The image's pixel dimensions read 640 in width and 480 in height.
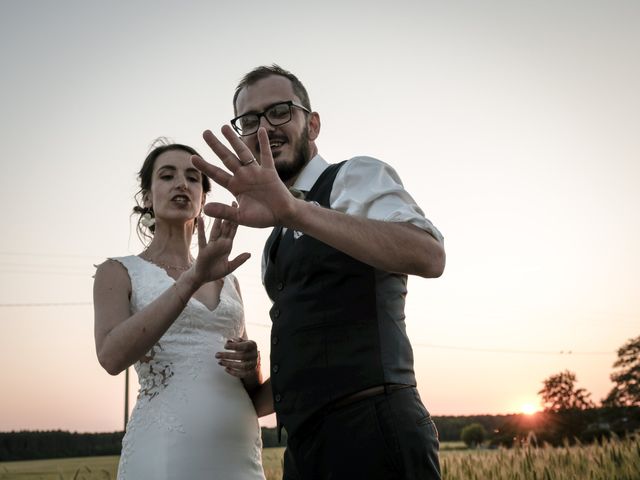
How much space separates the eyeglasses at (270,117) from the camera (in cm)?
307

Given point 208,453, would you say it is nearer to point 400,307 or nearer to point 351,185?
point 400,307

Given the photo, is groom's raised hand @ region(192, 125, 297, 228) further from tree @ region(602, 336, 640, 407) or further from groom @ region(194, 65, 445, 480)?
tree @ region(602, 336, 640, 407)

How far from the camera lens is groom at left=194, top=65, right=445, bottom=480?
6.90 feet

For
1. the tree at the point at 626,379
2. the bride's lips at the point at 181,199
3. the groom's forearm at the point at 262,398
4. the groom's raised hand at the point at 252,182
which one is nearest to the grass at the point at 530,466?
the groom's forearm at the point at 262,398

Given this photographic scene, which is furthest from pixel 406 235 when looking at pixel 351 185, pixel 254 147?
pixel 254 147

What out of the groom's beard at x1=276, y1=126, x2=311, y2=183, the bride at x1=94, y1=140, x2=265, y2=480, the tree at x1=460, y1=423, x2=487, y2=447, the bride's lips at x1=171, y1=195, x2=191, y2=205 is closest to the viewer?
the groom's beard at x1=276, y1=126, x2=311, y2=183

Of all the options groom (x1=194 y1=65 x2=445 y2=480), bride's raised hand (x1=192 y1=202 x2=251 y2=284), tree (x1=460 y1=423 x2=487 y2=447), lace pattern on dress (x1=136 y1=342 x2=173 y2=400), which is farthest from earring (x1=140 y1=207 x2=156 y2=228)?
tree (x1=460 y1=423 x2=487 y2=447)

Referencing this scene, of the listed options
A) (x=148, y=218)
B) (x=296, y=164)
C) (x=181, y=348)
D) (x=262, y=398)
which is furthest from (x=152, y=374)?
(x=296, y=164)

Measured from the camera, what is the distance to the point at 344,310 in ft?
8.02

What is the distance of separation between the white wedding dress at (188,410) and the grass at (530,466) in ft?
7.14

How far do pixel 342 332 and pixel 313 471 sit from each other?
0.53 m

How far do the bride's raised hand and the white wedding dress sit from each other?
73 cm

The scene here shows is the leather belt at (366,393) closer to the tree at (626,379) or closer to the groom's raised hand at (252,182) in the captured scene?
the groom's raised hand at (252,182)

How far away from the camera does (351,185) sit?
256cm
